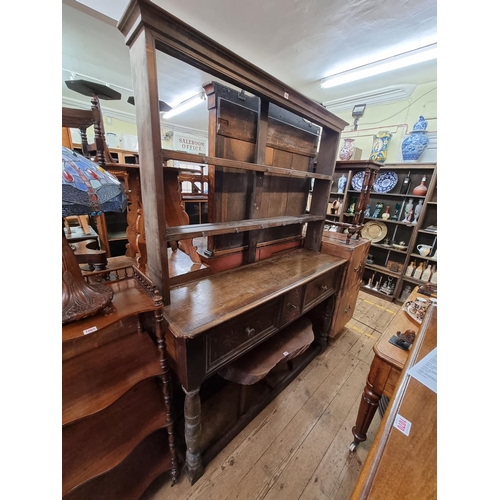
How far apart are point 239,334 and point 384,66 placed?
3.09 metres

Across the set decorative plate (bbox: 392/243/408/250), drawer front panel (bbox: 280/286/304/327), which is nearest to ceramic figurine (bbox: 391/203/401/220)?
decorative plate (bbox: 392/243/408/250)

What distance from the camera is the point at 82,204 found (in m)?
0.53

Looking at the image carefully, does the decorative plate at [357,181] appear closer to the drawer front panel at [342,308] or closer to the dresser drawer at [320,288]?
the drawer front panel at [342,308]

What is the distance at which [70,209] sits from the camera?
528 mm

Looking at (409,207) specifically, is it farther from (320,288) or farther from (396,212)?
(320,288)

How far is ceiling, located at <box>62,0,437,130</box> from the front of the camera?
1545mm

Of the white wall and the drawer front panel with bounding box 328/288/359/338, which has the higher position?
the white wall

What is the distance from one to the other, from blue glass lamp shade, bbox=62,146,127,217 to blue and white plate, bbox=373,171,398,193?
3476 mm

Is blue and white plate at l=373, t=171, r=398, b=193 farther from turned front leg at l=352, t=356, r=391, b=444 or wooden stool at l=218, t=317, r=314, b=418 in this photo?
turned front leg at l=352, t=356, r=391, b=444

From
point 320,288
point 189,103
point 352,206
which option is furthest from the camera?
point 189,103

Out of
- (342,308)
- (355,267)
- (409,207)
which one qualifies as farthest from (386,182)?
(342,308)

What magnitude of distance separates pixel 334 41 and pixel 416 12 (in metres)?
0.61

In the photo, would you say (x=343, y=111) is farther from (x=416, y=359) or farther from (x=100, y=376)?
(x=100, y=376)
